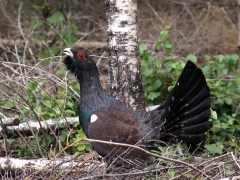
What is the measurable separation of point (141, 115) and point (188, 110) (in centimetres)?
49

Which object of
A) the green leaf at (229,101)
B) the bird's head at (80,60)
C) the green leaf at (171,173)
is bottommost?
the green leaf at (171,173)

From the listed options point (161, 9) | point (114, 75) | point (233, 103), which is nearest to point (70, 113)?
point (114, 75)

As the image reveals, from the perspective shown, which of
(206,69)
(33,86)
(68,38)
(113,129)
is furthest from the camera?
(68,38)

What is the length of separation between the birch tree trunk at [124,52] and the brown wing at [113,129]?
44cm

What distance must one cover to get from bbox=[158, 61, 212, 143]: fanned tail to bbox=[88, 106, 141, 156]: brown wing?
1.07 feet

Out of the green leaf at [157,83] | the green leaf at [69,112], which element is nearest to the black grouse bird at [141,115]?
the green leaf at [69,112]

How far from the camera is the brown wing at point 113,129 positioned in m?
4.90

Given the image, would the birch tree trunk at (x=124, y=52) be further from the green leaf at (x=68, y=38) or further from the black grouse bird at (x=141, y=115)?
the green leaf at (x=68, y=38)

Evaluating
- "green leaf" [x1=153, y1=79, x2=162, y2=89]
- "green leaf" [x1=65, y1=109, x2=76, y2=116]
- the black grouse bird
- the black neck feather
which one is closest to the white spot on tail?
the black grouse bird

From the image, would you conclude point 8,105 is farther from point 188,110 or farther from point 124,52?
point 188,110

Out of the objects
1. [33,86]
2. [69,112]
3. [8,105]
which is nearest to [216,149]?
[69,112]

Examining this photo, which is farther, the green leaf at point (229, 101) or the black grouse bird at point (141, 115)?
the green leaf at point (229, 101)

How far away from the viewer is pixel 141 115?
17.2ft

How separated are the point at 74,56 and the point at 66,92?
2.50ft
